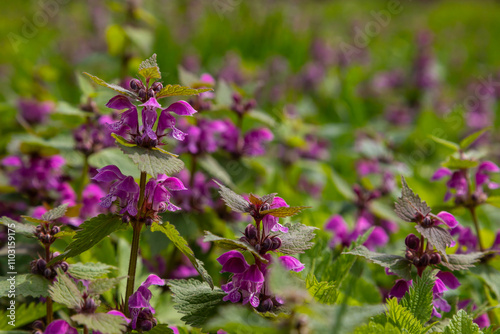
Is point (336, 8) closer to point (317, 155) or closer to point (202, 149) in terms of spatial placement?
point (317, 155)

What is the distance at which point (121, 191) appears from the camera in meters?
0.90

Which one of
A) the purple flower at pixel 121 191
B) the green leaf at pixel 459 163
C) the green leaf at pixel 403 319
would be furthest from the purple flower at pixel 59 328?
the green leaf at pixel 459 163

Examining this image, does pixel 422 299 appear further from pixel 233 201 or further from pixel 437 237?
pixel 233 201

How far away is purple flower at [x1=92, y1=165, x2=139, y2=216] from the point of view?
0.87m

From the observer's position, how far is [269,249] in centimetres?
82

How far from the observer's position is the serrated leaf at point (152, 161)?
0.78 meters

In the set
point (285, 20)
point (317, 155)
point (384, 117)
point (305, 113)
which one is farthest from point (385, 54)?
point (317, 155)

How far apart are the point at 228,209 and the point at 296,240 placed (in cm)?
79

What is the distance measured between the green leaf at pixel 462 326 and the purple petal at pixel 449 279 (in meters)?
0.08

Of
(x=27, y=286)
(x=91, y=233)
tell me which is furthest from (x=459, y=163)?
(x=27, y=286)

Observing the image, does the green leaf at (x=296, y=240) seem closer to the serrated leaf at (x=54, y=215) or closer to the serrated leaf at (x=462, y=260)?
the serrated leaf at (x=462, y=260)

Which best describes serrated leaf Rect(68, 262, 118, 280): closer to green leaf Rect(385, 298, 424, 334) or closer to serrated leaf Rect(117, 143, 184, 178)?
serrated leaf Rect(117, 143, 184, 178)

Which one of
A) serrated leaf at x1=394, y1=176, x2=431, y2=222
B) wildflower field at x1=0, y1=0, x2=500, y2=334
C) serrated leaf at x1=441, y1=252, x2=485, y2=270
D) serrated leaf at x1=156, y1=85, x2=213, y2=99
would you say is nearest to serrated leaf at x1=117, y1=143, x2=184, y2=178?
wildflower field at x1=0, y1=0, x2=500, y2=334

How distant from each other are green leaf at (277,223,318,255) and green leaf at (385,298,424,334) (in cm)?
20
